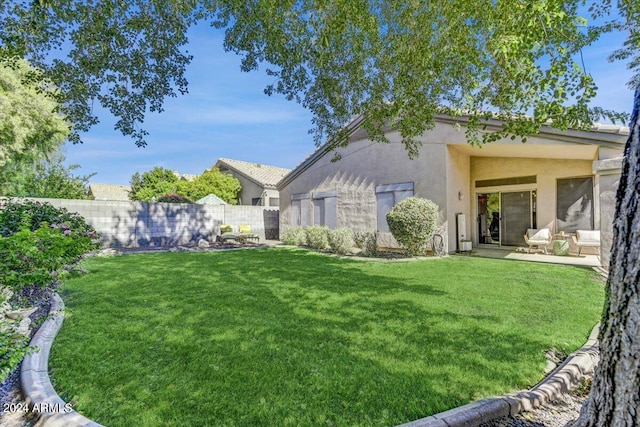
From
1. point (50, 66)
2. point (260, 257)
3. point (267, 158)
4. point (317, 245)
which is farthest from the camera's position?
point (267, 158)

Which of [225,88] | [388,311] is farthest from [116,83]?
[388,311]

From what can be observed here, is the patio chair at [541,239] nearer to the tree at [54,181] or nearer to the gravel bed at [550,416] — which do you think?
the gravel bed at [550,416]

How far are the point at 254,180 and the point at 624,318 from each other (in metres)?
24.6

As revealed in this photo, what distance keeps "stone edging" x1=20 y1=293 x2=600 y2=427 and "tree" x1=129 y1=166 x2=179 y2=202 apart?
27.4m

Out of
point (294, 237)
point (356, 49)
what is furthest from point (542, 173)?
point (294, 237)

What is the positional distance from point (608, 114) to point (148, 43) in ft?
26.0

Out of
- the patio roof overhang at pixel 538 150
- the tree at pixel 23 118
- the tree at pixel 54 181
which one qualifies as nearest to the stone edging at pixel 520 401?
the patio roof overhang at pixel 538 150

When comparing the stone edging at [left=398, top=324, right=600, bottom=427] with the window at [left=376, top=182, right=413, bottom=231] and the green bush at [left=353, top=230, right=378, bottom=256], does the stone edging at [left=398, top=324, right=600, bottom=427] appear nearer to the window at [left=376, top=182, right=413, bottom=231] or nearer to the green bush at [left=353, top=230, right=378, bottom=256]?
the green bush at [left=353, top=230, right=378, bottom=256]

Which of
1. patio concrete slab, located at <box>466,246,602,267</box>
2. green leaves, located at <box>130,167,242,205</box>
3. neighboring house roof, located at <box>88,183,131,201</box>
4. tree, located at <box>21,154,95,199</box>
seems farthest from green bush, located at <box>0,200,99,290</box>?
neighboring house roof, located at <box>88,183,131,201</box>

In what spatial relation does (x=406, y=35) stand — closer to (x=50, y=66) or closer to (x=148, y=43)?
(x=148, y=43)

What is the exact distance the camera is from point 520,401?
8.78ft

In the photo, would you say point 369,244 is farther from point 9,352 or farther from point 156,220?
point 156,220

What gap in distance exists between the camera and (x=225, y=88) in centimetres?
954

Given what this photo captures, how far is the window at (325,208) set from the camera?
15.5 meters
